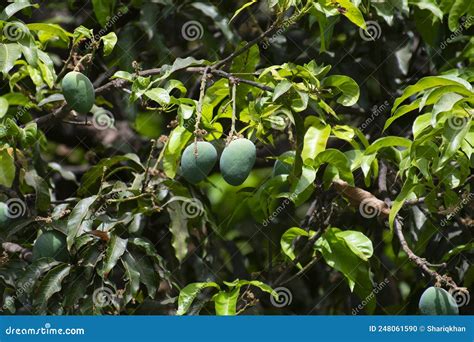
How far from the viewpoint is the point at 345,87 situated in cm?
182

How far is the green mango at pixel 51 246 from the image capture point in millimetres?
1861

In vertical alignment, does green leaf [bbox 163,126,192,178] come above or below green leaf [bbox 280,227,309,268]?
above

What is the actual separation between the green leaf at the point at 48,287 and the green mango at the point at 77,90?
1.09ft

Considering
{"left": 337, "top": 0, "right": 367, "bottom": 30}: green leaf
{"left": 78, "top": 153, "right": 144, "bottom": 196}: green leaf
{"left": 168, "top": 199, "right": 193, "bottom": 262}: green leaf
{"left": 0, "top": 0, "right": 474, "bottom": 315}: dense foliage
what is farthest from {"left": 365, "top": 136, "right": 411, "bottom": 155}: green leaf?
{"left": 78, "top": 153, "right": 144, "bottom": 196}: green leaf

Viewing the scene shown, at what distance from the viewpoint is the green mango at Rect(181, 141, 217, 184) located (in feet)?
5.27

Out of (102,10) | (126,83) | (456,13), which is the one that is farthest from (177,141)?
(456,13)

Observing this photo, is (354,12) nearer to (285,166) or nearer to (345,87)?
(345,87)

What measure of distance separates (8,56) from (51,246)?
40 centimetres

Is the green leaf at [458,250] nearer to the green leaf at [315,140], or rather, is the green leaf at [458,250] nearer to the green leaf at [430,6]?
the green leaf at [315,140]

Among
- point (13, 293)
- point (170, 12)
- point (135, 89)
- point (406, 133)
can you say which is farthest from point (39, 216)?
point (406, 133)

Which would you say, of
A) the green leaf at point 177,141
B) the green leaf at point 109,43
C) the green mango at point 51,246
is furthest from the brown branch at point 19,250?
the green leaf at point 109,43

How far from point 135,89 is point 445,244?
0.84m

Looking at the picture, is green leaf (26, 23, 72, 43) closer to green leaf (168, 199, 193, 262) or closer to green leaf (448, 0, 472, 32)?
green leaf (168, 199, 193, 262)

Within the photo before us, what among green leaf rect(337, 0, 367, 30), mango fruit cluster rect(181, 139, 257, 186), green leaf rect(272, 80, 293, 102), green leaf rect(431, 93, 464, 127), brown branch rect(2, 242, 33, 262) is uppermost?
green leaf rect(337, 0, 367, 30)
